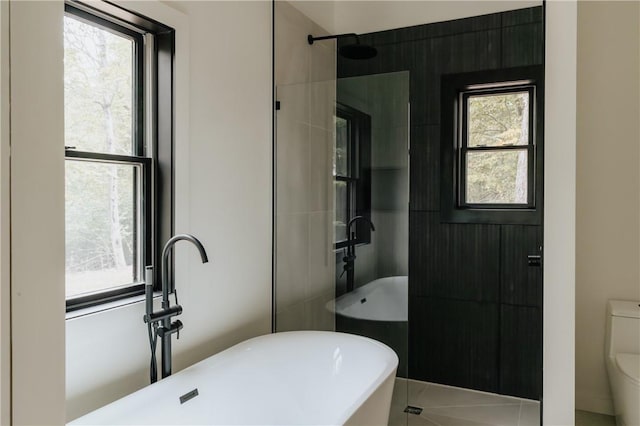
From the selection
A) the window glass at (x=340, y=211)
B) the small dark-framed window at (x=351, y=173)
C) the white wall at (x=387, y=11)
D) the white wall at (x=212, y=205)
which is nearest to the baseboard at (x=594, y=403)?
the small dark-framed window at (x=351, y=173)

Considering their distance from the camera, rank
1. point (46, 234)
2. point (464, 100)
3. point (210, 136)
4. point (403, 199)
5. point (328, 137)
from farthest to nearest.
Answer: point (464, 100) < point (328, 137) < point (403, 199) < point (210, 136) < point (46, 234)

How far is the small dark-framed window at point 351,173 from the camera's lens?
278 centimetres

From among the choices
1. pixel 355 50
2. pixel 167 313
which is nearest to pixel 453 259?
pixel 355 50

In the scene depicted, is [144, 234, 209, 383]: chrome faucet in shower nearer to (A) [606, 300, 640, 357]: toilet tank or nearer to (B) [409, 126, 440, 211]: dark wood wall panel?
(B) [409, 126, 440, 211]: dark wood wall panel

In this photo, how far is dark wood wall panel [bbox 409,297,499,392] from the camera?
3.20 m

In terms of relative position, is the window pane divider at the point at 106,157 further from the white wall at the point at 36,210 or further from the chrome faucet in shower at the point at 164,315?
the white wall at the point at 36,210

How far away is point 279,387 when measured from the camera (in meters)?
2.21

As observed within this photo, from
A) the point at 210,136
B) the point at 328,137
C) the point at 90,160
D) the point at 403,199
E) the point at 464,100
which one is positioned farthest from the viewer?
the point at 464,100

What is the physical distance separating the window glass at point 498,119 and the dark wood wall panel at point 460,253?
21 centimetres

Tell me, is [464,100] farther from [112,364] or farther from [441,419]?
[112,364]

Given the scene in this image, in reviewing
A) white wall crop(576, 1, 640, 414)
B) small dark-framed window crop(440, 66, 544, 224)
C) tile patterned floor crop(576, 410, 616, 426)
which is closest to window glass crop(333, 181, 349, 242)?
small dark-framed window crop(440, 66, 544, 224)

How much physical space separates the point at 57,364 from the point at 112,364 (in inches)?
63.5

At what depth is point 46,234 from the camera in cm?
34

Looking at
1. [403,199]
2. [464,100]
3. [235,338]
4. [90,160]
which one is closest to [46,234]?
[90,160]
